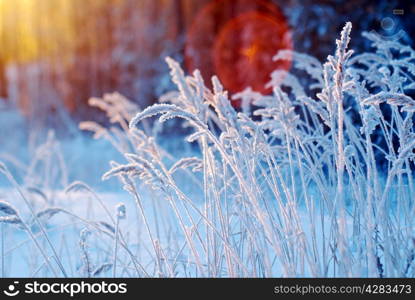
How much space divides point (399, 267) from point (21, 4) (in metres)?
10.6

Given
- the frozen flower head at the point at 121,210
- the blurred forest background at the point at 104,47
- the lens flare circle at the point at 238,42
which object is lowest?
the frozen flower head at the point at 121,210

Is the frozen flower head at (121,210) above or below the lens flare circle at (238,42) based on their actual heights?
below

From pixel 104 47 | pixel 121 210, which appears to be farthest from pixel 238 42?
pixel 121 210

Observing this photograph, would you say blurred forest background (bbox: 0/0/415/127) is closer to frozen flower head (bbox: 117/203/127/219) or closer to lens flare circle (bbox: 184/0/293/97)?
lens flare circle (bbox: 184/0/293/97)

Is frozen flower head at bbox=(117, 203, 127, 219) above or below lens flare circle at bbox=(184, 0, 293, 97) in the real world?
below

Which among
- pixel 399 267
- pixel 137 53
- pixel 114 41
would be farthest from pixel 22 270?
pixel 114 41

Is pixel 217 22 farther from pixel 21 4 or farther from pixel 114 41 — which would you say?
pixel 21 4

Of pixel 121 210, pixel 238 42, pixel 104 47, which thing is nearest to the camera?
pixel 121 210

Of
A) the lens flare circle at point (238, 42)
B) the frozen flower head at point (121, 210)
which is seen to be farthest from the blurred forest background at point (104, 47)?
the frozen flower head at point (121, 210)

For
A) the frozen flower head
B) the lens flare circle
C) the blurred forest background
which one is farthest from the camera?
the blurred forest background

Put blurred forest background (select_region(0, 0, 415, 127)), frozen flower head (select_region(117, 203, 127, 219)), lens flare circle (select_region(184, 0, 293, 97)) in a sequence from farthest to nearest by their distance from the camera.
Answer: blurred forest background (select_region(0, 0, 415, 127)) → lens flare circle (select_region(184, 0, 293, 97)) → frozen flower head (select_region(117, 203, 127, 219))

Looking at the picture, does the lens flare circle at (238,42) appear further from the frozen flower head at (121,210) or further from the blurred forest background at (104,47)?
the frozen flower head at (121,210)

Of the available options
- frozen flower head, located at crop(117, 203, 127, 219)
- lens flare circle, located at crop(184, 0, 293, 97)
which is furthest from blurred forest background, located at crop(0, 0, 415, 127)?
frozen flower head, located at crop(117, 203, 127, 219)

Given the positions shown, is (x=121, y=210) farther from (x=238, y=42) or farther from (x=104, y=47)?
(x=104, y=47)
